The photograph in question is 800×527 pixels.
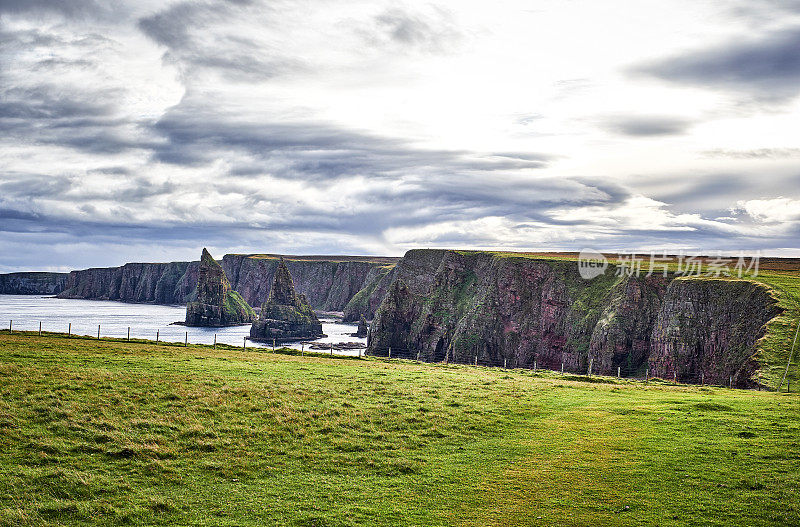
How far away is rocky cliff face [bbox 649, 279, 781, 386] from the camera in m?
83.6

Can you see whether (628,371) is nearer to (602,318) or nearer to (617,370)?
(617,370)

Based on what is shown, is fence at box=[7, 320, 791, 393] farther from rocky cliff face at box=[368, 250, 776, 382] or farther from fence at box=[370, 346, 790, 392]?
rocky cliff face at box=[368, 250, 776, 382]

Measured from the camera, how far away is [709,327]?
95.2 m

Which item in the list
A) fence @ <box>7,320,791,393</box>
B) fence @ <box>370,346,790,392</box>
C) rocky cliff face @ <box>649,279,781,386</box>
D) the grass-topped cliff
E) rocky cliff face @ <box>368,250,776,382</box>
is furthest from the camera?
rocky cliff face @ <box>368,250,776,382</box>

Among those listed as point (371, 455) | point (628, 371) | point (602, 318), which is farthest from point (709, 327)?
point (371, 455)

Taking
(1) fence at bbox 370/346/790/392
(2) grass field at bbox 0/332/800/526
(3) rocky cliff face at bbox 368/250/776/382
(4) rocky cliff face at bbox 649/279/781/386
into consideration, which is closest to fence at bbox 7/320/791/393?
(1) fence at bbox 370/346/790/392

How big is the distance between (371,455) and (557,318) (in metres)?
127

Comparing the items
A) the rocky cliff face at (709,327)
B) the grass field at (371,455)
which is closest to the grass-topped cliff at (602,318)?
the rocky cliff face at (709,327)

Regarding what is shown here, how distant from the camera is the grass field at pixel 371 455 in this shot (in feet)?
58.6

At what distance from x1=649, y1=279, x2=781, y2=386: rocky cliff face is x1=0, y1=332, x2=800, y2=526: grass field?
2196 inches

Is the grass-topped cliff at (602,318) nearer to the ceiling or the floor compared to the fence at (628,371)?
nearer to the ceiling

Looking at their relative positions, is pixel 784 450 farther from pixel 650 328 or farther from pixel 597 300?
pixel 597 300

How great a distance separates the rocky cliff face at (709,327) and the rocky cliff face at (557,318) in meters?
0.20

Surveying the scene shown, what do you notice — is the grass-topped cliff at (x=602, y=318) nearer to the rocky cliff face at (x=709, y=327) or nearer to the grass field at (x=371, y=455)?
the rocky cliff face at (x=709, y=327)
